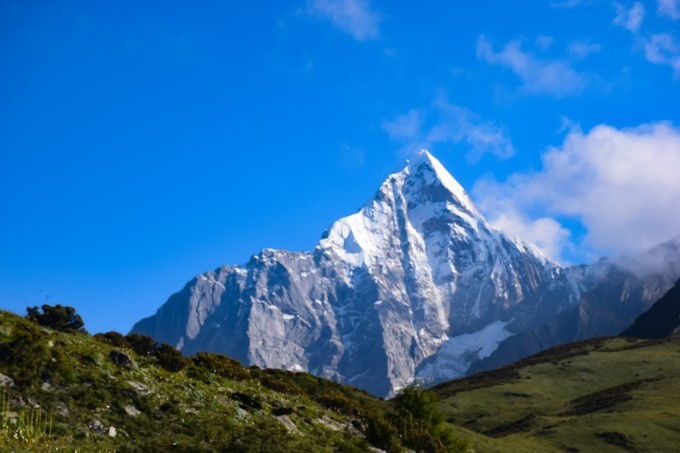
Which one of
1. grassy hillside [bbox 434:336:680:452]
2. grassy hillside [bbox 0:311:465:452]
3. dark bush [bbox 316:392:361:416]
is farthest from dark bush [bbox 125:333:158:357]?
A: grassy hillside [bbox 434:336:680:452]

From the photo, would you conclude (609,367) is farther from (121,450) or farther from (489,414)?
(121,450)

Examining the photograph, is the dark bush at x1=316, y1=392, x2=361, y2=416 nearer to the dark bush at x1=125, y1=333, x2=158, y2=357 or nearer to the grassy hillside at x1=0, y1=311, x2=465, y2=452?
the grassy hillside at x1=0, y1=311, x2=465, y2=452

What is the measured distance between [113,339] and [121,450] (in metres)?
32.6

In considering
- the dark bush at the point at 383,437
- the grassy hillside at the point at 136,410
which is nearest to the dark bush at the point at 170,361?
the grassy hillside at the point at 136,410

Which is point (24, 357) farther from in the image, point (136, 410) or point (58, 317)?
point (58, 317)

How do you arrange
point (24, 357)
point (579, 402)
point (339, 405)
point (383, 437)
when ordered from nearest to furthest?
1. point (24, 357)
2. point (383, 437)
3. point (339, 405)
4. point (579, 402)

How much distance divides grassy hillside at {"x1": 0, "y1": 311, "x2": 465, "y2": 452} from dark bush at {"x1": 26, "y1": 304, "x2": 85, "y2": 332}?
10.7 m

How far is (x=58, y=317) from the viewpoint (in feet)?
177

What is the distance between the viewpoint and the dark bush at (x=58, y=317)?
173 feet

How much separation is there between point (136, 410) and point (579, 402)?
106278 millimetres

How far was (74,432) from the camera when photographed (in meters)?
27.2

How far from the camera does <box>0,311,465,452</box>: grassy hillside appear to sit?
27.4m

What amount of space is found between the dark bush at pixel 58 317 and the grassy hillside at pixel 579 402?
45141mm

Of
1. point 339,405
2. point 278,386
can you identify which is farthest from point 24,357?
point 339,405
